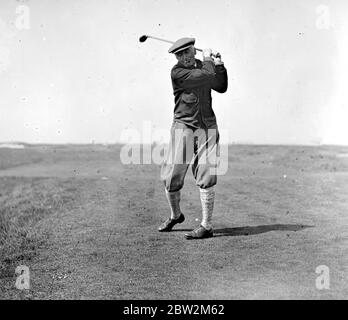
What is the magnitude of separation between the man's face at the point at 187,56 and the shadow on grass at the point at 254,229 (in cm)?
234

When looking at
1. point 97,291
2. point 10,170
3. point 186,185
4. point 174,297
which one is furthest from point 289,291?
point 10,170

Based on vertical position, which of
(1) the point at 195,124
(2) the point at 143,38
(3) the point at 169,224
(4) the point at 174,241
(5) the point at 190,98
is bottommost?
(4) the point at 174,241

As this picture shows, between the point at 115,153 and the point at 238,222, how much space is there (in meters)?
16.1

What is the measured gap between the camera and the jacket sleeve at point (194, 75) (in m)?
6.34

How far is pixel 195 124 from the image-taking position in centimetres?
659

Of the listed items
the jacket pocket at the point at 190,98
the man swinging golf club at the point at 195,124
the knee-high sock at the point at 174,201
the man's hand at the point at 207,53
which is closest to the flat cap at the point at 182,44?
the man swinging golf club at the point at 195,124

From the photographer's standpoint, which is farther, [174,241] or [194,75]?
[174,241]

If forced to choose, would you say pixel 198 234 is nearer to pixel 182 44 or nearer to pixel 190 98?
pixel 190 98

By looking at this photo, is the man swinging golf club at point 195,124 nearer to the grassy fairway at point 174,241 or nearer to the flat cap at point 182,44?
the flat cap at point 182,44

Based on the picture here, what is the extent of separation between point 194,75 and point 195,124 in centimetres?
65

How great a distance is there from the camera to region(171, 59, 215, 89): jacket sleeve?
20.8 feet

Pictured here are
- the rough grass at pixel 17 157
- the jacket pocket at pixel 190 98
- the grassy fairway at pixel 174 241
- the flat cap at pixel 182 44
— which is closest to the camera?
the grassy fairway at pixel 174 241

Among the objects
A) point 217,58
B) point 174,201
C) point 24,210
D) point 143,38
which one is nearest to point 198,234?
point 174,201

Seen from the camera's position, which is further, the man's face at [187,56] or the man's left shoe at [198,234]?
the man's left shoe at [198,234]
